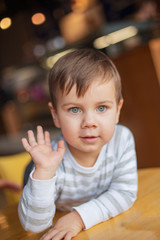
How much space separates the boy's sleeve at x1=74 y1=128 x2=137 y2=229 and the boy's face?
122 millimetres

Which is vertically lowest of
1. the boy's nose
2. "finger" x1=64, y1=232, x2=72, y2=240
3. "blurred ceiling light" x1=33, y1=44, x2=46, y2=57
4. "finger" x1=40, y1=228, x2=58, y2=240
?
"finger" x1=64, y1=232, x2=72, y2=240

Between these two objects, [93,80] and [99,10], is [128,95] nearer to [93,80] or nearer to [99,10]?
[99,10]

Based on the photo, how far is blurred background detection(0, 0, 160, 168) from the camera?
2.32m

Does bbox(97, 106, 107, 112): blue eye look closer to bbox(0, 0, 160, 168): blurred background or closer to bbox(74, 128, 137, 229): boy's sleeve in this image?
bbox(74, 128, 137, 229): boy's sleeve

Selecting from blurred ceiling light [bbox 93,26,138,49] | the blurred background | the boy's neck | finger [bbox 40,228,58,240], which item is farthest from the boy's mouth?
blurred ceiling light [bbox 93,26,138,49]

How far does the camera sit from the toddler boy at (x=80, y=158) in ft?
2.24

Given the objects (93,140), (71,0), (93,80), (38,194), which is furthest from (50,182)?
(71,0)

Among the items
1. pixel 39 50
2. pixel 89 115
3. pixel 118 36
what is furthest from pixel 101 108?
pixel 39 50

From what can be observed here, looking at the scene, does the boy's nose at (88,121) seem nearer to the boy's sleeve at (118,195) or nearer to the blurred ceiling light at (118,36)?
the boy's sleeve at (118,195)

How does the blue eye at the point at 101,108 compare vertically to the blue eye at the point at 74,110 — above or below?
below

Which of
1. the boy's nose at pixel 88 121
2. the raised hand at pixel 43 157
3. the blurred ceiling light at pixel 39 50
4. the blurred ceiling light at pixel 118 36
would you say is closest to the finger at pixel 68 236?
the raised hand at pixel 43 157

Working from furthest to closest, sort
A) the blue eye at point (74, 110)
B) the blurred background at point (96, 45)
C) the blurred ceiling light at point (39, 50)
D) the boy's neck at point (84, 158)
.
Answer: the blurred ceiling light at point (39, 50), the blurred background at point (96, 45), the boy's neck at point (84, 158), the blue eye at point (74, 110)

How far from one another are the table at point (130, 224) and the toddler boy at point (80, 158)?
2cm

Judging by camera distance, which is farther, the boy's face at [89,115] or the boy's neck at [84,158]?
the boy's neck at [84,158]
